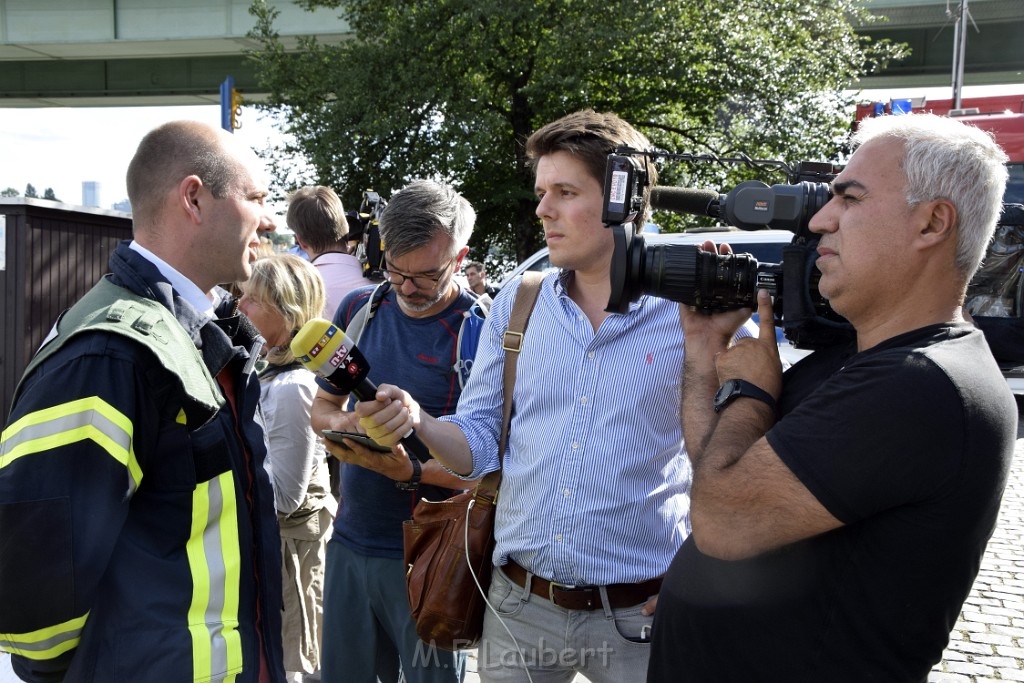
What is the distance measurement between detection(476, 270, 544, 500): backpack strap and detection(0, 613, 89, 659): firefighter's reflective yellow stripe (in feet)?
3.96

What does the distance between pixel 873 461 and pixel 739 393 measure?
34 cm

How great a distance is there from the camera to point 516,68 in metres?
16.5

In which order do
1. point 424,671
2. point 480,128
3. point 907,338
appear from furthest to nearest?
point 480,128
point 424,671
point 907,338

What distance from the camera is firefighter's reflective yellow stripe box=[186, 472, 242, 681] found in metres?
1.84

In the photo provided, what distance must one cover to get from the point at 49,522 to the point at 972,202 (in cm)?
186

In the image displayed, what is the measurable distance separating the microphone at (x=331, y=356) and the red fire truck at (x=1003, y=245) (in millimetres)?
1624

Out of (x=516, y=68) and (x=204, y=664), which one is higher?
(x=516, y=68)

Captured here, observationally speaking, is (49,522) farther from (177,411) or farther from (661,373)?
(661,373)

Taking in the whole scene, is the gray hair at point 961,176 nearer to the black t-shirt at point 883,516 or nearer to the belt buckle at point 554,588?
the black t-shirt at point 883,516

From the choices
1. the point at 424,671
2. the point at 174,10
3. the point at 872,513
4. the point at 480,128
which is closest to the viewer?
the point at 872,513

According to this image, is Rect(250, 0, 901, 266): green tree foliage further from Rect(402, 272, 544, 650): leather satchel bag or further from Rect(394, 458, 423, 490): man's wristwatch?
Rect(402, 272, 544, 650): leather satchel bag

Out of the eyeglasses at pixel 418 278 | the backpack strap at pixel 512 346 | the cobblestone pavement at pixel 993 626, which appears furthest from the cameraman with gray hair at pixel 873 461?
the cobblestone pavement at pixel 993 626

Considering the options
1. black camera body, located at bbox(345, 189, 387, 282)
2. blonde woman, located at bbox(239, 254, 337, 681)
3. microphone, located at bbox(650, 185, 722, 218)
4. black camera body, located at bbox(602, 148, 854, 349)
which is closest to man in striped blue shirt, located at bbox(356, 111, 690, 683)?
microphone, located at bbox(650, 185, 722, 218)

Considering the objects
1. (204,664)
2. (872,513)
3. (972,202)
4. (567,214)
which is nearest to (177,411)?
(204,664)
